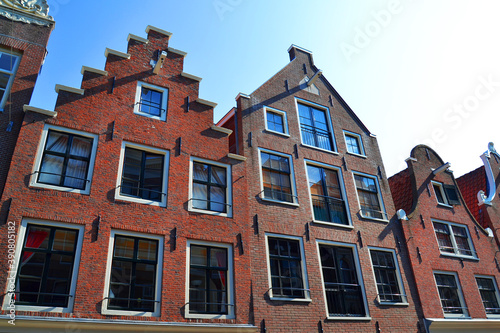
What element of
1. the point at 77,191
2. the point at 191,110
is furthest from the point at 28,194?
the point at 191,110

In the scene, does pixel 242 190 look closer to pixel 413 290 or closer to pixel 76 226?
pixel 76 226

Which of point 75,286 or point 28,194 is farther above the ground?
point 28,194

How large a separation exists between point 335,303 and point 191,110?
28.3 feet

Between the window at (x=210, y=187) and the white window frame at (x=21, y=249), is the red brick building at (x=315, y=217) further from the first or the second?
the white window frame at (x=21, y=249)

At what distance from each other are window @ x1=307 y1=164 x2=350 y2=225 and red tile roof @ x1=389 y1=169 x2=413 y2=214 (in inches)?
181

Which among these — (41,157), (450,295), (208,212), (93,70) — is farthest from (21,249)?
(450,295)

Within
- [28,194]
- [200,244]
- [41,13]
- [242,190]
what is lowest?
[200,244]

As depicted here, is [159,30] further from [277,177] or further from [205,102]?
[277,177]

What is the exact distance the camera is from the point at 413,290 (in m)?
15.2

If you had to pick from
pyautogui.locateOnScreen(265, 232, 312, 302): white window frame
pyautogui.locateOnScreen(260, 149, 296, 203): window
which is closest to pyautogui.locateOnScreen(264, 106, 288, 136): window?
pyautogui.locateOnScreen(260, 149, 296, 203): window

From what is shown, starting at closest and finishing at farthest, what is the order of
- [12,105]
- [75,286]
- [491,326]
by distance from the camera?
1. [75,286]
2. [12,105]
3. [491,326]

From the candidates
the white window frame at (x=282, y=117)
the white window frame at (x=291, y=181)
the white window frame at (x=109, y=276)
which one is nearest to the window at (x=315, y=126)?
the white window frame at (x=282, y=117)

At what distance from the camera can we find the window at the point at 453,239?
17.8 m

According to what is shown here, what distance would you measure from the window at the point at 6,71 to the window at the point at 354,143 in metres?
13.6
